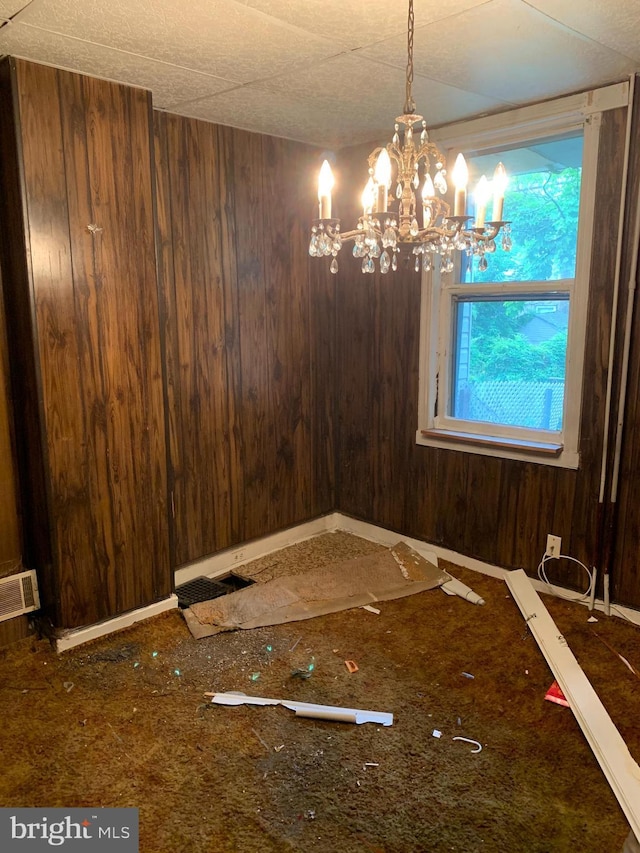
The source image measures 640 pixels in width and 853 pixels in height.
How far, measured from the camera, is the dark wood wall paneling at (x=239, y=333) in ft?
10.1

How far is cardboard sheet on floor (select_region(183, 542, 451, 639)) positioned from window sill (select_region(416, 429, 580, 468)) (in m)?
0.65

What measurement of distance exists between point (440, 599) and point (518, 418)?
3.30ft

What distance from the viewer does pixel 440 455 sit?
138 inches

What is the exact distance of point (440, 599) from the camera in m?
3.14

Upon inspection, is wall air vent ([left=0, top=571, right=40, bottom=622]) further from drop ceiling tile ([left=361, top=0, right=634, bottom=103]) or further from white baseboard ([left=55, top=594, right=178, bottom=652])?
drop ceiling tile ([left=361, top=0, right=634, bottom=103])

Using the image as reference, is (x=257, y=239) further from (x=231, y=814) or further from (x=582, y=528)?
(x=231, y=814)

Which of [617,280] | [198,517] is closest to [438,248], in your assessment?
[617,280]

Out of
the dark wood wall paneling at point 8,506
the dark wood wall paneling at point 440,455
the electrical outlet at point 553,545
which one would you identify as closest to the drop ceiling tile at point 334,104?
the dark wood wall paneling at point 440,455

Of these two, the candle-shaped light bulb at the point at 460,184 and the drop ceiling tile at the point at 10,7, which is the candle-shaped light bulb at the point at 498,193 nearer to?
the candle-shaped light bulb at the point at 460,184

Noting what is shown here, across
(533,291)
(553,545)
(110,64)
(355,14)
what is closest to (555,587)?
(553,545)

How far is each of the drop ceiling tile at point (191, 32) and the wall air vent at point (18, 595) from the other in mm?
2097

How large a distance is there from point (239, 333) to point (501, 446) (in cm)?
149
